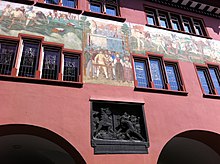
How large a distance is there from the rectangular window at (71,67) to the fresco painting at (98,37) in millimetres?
257

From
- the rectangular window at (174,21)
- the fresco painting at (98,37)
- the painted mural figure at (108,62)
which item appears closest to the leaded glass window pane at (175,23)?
the rectangular window at (174,21)

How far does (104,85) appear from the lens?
7090 mm

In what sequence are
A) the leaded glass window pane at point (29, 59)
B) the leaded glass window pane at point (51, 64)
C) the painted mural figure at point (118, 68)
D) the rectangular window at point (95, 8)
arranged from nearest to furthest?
1. the leaded glass window pane at point (29, 59)
2. the leaded glass window pane at point (51, 64)
3. the painted mural figure at point (118, 68)
4. the rectangular window at point (95, 8)

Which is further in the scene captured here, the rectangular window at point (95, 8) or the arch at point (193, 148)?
the rectangular window at point (95, 8)

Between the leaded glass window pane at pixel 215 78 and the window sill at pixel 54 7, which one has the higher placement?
the window sill at pixel 54 7

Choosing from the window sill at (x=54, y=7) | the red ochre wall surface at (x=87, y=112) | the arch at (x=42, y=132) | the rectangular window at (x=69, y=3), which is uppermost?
the rectangular window at (x=69, y=3)

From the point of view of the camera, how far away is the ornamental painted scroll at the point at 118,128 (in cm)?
613

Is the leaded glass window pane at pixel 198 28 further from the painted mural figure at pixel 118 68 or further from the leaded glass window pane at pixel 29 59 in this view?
the leaded glass window pane at pixel 29 59

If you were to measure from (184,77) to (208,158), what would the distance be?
3.03m

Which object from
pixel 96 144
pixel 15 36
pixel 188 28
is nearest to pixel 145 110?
pixel 96 144

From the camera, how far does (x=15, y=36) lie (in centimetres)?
702

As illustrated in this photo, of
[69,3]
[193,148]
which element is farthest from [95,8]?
[193,148]

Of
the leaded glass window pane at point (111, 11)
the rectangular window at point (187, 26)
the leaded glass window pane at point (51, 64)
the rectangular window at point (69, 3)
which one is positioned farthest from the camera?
the rectangular window at point (187, 26)

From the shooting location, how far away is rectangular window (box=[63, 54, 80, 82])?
707 cm
